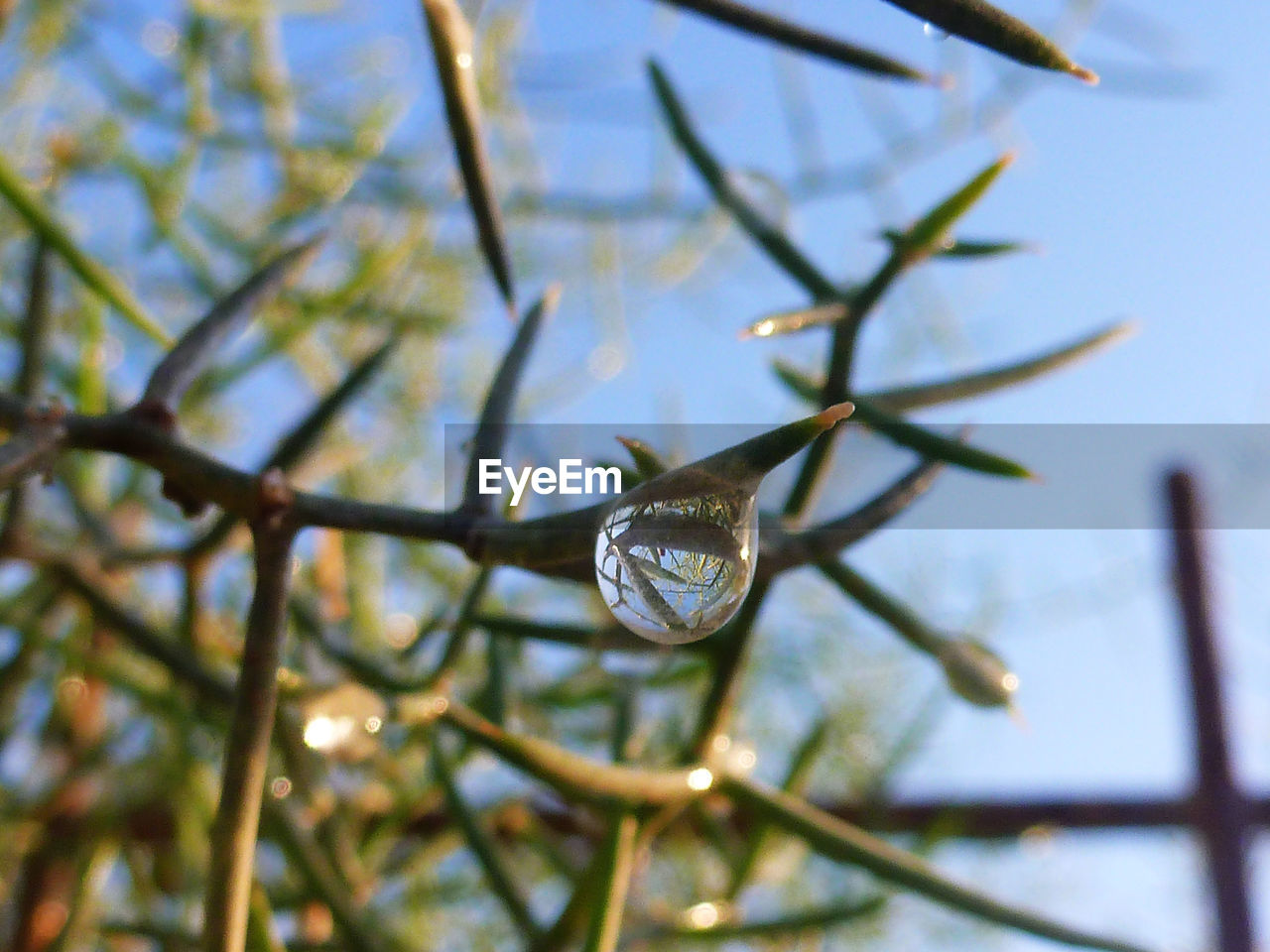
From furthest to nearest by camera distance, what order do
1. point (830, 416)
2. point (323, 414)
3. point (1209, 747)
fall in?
1. point (1209, 747)
2. point (323, 414)
3. point (830, 416)

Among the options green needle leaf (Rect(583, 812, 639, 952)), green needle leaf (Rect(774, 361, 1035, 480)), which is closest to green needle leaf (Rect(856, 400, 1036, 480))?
green needle leaf (Rect(774, 361, 1035, 480))

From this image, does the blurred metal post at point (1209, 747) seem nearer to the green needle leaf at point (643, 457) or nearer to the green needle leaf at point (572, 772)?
the green needle leaf at point (572, 772)

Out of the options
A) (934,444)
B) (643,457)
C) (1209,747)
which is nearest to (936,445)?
(934,444)

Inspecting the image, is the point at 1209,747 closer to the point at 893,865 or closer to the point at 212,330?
the point at 893,865

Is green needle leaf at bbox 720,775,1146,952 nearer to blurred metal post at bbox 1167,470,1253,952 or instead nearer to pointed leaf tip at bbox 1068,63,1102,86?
pointed leaf tip at bbox 1068,63,1102,86

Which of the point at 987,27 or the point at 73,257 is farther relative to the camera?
the point at 73,257

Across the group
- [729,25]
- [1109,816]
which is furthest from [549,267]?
[729,25]
